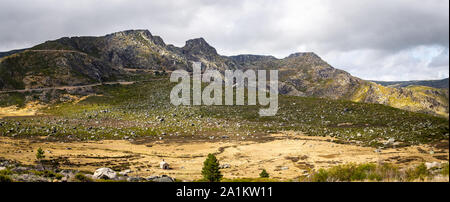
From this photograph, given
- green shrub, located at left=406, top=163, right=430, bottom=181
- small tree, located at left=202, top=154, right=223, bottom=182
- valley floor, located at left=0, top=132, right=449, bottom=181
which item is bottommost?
valley floor, located at left=0, top=132, right=449, bottom=181

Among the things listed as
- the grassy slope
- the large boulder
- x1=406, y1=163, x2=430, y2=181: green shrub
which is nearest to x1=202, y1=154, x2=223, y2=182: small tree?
the large boulder

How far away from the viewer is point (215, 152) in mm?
47719

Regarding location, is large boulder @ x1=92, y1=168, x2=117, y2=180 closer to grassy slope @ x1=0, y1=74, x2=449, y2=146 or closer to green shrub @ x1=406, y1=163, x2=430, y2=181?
green shrub @ x1=406, y1=163, x2=430, y2=181

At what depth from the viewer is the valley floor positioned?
34719 millimetres

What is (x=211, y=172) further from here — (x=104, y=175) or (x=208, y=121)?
(x=208, y=121)

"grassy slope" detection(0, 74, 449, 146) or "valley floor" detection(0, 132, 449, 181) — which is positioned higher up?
"grassy slope" detection(0, 74, 449, 146)

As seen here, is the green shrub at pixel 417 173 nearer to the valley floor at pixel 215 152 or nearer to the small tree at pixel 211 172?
the valley floor at pixel 215 152

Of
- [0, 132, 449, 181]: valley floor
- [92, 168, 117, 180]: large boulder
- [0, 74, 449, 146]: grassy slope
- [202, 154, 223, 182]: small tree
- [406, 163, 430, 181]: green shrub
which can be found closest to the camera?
[406, 163, 430, 181]: green shrub

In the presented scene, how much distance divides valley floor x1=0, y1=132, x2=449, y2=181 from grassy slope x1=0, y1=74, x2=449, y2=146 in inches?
271

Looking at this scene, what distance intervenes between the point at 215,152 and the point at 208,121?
34675 mm
